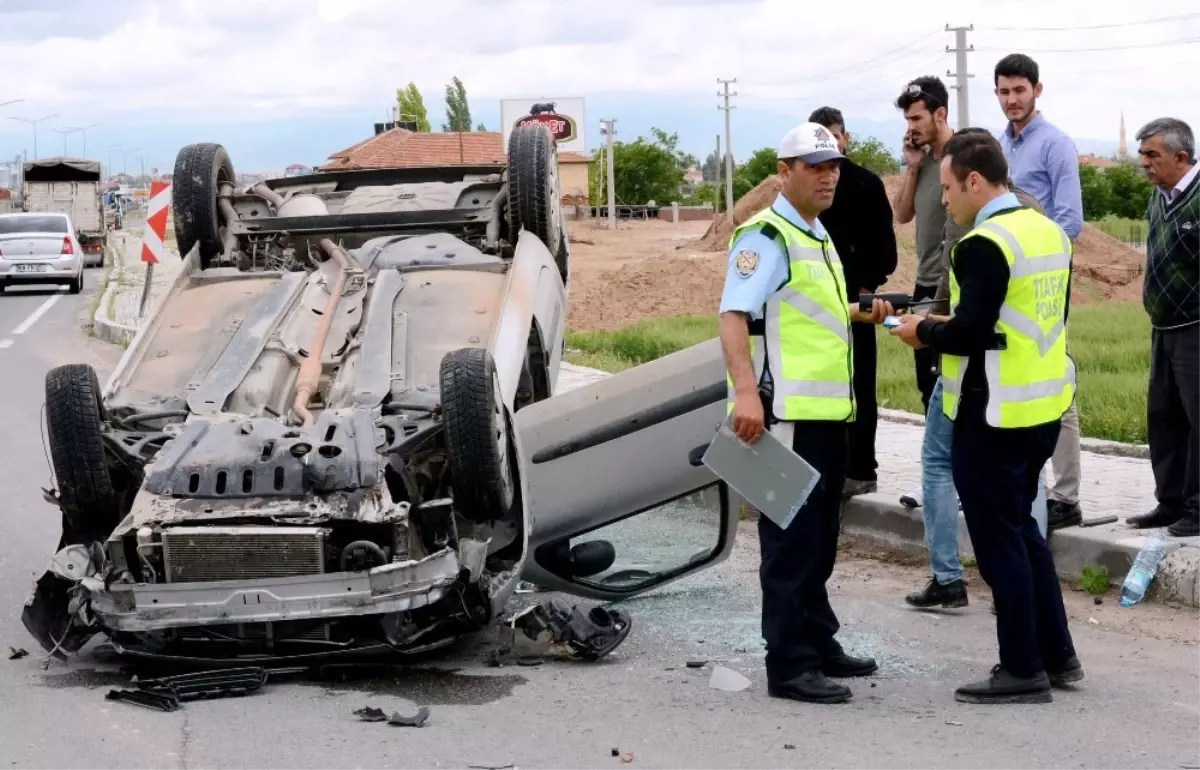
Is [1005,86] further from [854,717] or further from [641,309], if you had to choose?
[641,309]

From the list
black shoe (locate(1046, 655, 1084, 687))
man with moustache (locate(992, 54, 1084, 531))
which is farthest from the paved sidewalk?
black shoe (locate(1046, 655, 1084, 687))

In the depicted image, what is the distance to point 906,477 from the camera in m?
9.27

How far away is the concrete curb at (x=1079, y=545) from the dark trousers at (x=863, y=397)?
8.2 inches

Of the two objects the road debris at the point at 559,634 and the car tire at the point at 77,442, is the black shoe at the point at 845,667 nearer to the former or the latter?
the road debris at the point at 559,634

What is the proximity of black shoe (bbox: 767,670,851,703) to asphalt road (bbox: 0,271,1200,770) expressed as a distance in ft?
0.15

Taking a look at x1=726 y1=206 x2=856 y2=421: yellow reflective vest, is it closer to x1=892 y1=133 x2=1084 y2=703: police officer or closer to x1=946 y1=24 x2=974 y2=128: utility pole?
x1=892 y1=133 x2=1084 y2=703: police officer

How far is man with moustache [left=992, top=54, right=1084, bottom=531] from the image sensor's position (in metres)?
7.36

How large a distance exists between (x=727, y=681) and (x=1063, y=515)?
2340 mm

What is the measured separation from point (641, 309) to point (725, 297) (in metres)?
21.1

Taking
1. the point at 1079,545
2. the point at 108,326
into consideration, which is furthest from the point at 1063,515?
the point at 108,326

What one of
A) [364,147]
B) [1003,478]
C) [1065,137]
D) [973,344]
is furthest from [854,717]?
[364,147]

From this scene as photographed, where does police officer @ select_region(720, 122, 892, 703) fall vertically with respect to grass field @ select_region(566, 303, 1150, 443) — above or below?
above

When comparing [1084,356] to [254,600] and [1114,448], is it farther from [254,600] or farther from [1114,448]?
[254,600]

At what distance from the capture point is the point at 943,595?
276 inches
